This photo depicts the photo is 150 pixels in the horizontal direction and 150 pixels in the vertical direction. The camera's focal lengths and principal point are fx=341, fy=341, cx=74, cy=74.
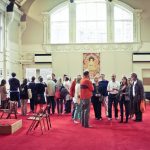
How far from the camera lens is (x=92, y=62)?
719 inches

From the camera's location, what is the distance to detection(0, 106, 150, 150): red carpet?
5865mm

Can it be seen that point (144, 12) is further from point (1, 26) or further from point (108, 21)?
point (1, 26)

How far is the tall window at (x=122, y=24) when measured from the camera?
1847 centimetres

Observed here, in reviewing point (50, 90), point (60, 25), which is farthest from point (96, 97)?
point (60, 25)

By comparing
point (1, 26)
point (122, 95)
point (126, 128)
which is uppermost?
point (1, 26)

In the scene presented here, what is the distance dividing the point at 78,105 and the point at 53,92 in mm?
→ 2357

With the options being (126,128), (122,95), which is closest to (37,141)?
(126,128)

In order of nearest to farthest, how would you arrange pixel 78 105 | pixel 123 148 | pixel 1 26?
pixel 123 148
pixel 78 105
pixel 1 26

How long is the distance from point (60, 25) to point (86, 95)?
11.1 m

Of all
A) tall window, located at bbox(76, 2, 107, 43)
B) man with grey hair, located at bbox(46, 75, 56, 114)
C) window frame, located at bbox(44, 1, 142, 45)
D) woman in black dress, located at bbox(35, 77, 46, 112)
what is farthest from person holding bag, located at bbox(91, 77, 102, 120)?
tall window, located at bbox(76, 2, 107, 43)

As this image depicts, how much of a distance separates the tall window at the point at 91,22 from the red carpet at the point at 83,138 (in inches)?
407

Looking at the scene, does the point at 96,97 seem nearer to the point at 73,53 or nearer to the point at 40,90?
the point at 40,90

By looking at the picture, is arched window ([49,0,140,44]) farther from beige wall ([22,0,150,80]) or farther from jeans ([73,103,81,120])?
jeans ([73,103,81,120])

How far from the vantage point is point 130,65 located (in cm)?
1809
